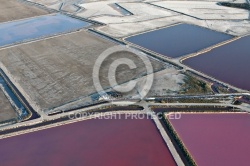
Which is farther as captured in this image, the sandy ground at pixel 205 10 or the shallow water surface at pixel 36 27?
the sandy ground at pixel 205 10

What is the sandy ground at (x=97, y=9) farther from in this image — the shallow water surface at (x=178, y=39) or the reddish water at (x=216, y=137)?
the reddish water at (x=216, y=137)

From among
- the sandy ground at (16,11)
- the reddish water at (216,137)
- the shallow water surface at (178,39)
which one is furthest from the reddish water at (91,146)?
the sandy ground at (16,11)

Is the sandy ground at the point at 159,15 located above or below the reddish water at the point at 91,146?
above

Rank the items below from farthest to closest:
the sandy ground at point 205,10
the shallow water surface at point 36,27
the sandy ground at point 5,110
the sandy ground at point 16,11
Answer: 1. the sandy ground at point 205,10
2. the sandy ground at point 16,11
3. the shallow water surface at point 36,27
4. the sandy ground at point 5,110

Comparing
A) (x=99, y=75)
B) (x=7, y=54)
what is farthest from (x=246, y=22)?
(x=7, y=54)

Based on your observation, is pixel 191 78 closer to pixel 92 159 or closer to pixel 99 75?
pixel 99 75

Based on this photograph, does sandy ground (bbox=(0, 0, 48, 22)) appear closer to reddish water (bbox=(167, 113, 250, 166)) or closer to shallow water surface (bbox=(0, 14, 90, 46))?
shallow water surface (bbox=(0, 14, 90, 46))
